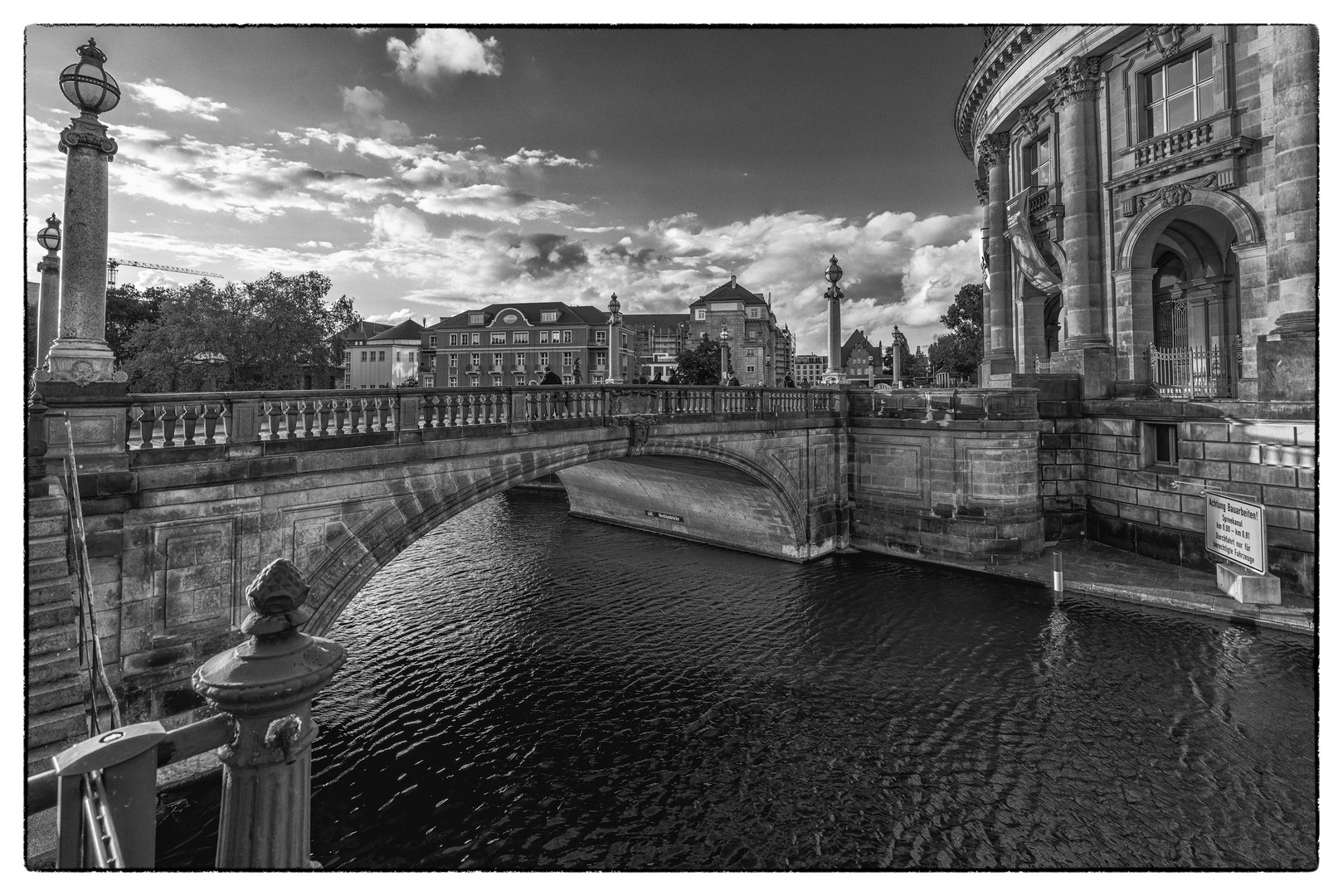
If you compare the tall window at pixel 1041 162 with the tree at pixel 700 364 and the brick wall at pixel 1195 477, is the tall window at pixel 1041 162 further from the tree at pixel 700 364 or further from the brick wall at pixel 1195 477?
the tree at pixel 700 364

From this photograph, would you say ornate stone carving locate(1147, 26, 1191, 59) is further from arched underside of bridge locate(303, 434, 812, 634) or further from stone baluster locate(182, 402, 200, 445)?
stone baluster locate(182, 402, 200, 445)

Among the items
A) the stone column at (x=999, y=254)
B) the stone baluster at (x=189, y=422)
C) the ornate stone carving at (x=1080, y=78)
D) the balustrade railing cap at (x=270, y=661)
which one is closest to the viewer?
the balustrade railing cap at (x=270, y=661)

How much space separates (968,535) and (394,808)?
1691 cm

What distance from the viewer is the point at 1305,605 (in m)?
14.2

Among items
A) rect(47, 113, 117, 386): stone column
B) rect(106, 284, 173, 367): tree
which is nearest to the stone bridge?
rect(47, 113, 117, 386): stone column

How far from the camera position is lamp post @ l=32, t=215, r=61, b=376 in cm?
1198

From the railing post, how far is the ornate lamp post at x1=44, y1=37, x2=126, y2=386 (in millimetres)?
6370

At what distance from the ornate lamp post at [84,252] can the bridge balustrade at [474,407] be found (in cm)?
67

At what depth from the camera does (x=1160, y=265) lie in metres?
25.0

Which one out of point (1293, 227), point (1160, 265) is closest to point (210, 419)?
point (1293, 227)

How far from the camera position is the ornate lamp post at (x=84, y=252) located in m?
7.25

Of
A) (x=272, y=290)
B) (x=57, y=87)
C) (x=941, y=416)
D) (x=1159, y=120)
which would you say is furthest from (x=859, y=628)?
(x=272, y=290)

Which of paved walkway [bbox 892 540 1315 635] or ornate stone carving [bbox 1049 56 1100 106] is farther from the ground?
ornate stone carving [bbox 1049 56 1100 106]

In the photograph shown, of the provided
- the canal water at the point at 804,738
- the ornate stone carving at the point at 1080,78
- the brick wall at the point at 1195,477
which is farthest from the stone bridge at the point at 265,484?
the ornate stone carving at the point at 1080,78
